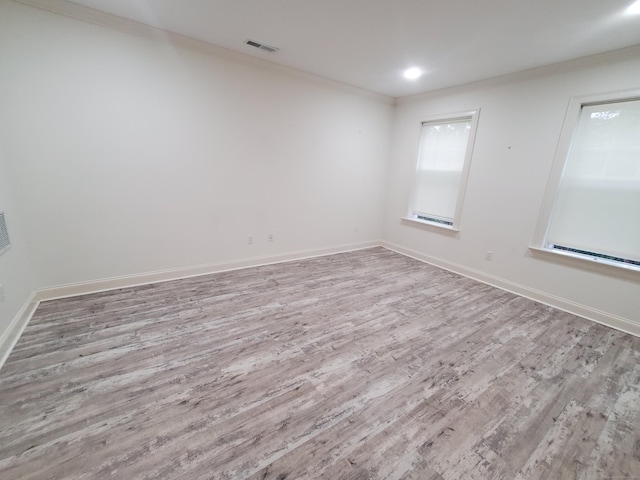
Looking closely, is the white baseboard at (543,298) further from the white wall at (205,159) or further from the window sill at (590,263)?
the window sill at (590,263)

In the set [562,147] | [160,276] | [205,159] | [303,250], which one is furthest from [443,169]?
[160,276]

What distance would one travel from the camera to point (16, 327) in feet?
7.14

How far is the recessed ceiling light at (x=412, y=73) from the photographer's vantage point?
10.9ft

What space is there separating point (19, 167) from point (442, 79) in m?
4.73

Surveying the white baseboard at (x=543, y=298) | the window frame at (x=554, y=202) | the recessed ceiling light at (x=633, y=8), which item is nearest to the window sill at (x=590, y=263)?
the window frame at (x=554, y=202)

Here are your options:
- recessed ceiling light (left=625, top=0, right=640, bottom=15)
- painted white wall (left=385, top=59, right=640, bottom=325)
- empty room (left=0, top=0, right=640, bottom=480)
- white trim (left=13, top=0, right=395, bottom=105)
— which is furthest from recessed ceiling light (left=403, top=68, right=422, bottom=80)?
recessed ceiling light (left=625, top=0, right=640, bottom=15)

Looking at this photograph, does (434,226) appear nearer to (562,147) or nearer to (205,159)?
(562,147)

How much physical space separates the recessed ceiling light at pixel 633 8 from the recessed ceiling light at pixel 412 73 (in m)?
1.75

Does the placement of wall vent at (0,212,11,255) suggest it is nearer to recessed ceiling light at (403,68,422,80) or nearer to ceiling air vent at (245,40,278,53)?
ceiling air vent at (245,40,278,53)

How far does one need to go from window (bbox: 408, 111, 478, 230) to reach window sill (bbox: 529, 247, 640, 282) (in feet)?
3.65

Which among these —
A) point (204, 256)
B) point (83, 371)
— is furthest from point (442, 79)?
point (83, 371)

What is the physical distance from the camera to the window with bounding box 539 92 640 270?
2572 mm

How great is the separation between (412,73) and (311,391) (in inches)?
148

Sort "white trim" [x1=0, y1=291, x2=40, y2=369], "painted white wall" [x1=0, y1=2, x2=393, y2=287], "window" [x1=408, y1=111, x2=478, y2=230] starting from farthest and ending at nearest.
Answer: "window" [x1=408, y1=111, x2=478, y2=230] → "painted white wall" [x1=0, y1=2, x2=393, y2=287] → "white trim" [x1=0, y1=291, x2=40, y2=369]
